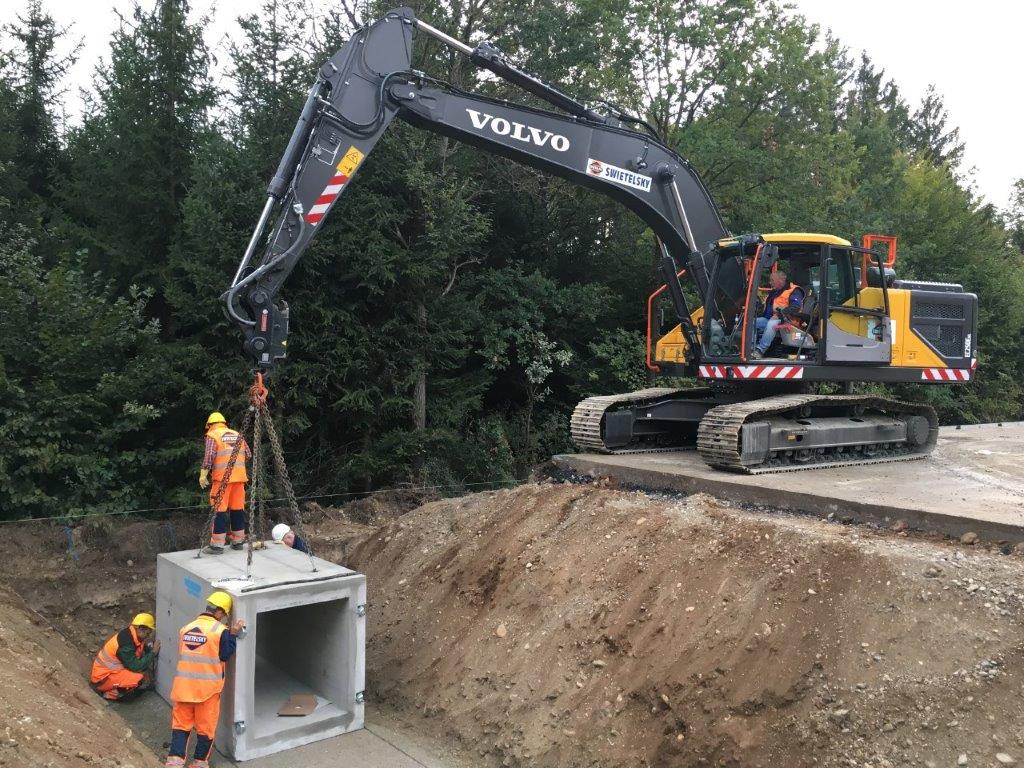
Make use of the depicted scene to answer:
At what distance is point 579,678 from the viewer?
6262 millimetres

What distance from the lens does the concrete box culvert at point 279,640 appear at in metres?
6.36

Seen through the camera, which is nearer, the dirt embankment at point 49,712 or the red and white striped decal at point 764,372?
the dirt embankment at point 49,712

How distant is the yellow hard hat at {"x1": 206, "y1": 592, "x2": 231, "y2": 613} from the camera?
20.1 feet

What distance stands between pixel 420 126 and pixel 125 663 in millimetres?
5839

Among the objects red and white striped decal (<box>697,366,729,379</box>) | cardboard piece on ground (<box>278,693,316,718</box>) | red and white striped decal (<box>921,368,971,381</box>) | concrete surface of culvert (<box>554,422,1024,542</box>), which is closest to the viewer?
concrete surface of culvert (<box>554,422,1024,542</box>)

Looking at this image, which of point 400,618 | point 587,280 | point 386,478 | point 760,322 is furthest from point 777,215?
point 400,618

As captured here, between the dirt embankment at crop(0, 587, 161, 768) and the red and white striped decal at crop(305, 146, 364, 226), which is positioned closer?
the dirt embankment at crop(0, 587, 161, 768)

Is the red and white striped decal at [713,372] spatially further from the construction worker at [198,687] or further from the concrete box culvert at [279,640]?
the construction worker at [198,687]

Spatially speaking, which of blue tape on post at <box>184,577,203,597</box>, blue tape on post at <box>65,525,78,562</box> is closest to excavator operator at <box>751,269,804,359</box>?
blue tape on post at <box>184,577,203,597</box>

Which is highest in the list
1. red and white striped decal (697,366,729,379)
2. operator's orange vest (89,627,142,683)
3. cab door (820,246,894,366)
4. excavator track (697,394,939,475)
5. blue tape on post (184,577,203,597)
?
cab door (820,246,894,366)

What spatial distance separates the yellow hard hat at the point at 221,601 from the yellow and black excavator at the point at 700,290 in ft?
6.40

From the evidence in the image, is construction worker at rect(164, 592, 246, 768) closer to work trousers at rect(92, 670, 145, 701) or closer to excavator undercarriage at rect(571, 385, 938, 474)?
work trousers at rect(92, 670, 145, 701)

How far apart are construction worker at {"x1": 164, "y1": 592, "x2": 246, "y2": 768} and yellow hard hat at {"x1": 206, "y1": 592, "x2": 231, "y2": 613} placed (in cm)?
20

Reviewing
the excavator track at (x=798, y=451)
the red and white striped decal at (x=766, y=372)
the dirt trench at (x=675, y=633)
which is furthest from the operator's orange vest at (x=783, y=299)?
the dirt trench at (x=675, y=633)
